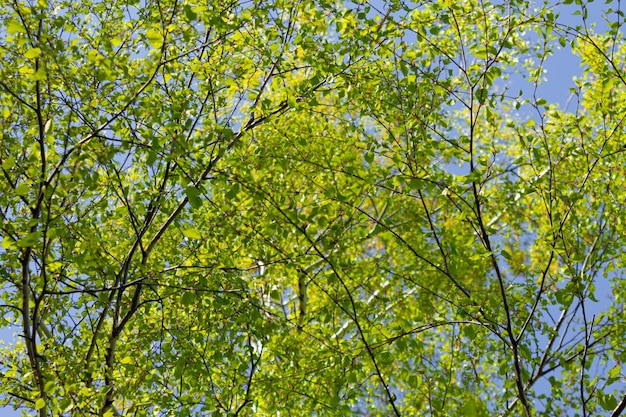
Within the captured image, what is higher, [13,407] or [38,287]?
[38,287]

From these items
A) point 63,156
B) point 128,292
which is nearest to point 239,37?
point 63,156

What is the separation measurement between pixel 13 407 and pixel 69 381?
3.33 feet

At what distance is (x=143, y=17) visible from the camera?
6.13m

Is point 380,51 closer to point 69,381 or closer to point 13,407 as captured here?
point 69,381

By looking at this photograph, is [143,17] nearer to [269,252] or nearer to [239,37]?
[239,37]

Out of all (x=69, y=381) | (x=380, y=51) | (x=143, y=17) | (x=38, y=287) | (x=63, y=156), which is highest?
(x=143, y=17)

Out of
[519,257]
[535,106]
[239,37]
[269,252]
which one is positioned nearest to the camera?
[535,106]

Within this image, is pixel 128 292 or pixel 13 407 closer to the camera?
pixel 13 407

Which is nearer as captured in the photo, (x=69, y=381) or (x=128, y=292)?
(x=69, y=381)

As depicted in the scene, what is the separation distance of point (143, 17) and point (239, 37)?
967 mm

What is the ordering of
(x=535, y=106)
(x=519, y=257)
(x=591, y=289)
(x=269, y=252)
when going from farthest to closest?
(x=519, y=257)
(x=269, y=252)
(x=591, y=289)
(x=535, y=106)

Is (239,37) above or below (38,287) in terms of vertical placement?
above

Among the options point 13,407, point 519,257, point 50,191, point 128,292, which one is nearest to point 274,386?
point 128,292

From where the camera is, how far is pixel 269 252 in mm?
8531
